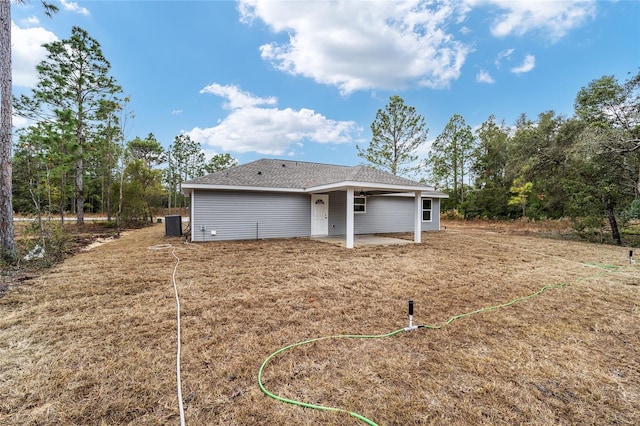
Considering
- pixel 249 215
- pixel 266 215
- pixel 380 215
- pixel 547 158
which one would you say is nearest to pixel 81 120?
pixel 249 215

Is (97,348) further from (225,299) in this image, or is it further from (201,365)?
(225,299)

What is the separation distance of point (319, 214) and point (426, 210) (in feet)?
23.8

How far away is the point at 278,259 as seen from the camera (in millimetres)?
6992

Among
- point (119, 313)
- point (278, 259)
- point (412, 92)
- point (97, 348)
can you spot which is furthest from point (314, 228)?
point (412, 92)

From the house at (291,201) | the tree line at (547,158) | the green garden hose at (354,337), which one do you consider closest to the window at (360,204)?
the house at (291,201)

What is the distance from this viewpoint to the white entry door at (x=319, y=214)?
39.0 feet

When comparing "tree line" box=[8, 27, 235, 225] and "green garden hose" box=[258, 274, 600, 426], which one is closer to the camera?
"green garden hose" box=[258, 274, 600, 426]

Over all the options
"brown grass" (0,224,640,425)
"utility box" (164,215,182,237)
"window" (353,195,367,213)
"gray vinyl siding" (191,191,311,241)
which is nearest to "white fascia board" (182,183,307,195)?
"gray vinyl siding" (191,191,311,241)

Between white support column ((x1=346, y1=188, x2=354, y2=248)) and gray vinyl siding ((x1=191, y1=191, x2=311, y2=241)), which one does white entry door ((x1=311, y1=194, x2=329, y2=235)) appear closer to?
gray vinyl siding ((x1=191, y1=191, x2=311, y2=241))

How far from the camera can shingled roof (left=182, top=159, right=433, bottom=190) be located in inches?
369

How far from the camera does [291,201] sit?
11.4 meters

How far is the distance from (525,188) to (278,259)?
21713mm

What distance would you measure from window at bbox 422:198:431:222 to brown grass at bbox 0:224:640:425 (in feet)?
33.0

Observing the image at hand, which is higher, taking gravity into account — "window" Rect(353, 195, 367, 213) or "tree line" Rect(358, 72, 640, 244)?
"tree line" Rect(358, 72, 640, 244)
